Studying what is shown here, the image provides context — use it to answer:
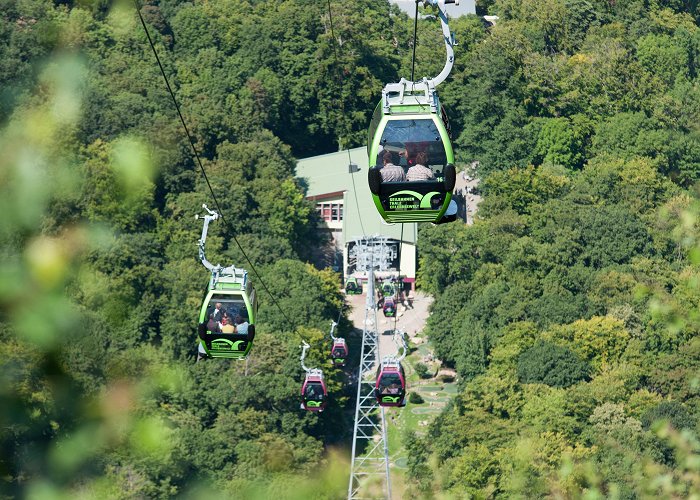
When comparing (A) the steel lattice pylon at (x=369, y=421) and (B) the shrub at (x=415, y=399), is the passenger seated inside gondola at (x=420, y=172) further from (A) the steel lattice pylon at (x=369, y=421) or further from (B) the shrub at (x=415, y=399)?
(B) the shrub at (x=415, y=399)

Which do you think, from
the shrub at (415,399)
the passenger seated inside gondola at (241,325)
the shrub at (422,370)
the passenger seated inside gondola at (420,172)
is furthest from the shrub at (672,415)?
the passenger seated inside gondola at (420,172)

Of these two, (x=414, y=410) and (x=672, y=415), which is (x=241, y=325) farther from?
(x=414, y=410)

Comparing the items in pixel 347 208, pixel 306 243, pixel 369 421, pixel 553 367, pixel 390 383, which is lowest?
pixel 369 421

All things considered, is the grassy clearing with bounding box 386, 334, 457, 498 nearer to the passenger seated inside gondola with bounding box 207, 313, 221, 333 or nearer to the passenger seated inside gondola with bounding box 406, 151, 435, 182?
the passenger seated inside gondola with bounding box 207, 313, 221, 333

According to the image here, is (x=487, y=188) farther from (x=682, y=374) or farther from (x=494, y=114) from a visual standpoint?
(x=682, y=374)

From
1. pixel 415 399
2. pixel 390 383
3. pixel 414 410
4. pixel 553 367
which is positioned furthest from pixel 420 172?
pixel 415 399
